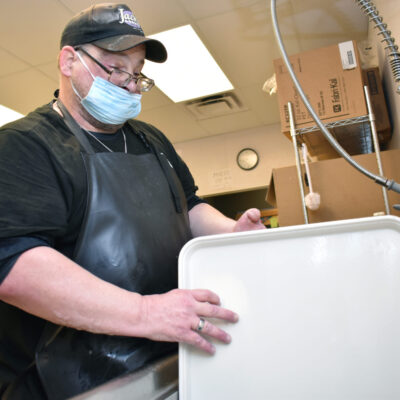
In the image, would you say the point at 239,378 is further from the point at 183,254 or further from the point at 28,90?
the point at 28,90

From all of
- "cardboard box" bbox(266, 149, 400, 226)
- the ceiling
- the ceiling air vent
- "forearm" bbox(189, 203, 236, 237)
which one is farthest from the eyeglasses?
the ceiling air vent

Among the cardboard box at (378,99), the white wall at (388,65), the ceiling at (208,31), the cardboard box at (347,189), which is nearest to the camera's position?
the white wall at (388,65)

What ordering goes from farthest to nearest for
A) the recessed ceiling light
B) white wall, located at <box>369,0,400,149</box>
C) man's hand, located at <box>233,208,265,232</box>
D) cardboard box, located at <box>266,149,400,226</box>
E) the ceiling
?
the recessed ceiling light < the ceiling < cardboard box, located at <box>266,149,400,226</box> < white wall, located at <box>369,0,400,149</box> < man's hand, located at <box>233,208,265,232</box>

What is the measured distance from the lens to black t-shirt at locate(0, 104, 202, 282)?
0.62m

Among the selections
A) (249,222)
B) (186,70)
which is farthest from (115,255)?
(186,70)

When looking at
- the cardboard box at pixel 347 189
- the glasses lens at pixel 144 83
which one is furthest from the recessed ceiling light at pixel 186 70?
the glasses lens at pixel 144 83

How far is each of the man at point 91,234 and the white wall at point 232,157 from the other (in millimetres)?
3165

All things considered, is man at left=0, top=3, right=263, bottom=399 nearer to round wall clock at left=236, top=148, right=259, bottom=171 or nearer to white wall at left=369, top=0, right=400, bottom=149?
white wall at left=369, top=0, right=400, bottom=149

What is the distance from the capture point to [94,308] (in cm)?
62

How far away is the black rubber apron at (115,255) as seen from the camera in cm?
72

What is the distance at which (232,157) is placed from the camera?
14.2 ft

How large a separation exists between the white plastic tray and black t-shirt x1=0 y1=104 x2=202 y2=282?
0.78ft

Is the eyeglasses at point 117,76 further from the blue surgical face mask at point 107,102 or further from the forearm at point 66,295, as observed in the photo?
the forearm at point 66,295

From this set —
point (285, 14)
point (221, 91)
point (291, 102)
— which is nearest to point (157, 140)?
point (291, 102)
